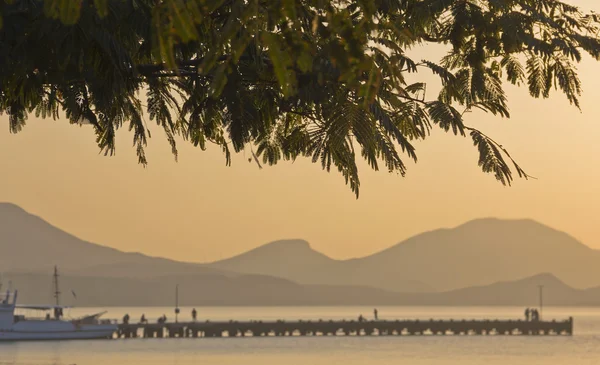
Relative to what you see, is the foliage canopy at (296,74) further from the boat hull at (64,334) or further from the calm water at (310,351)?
the boat hull at (64,334)

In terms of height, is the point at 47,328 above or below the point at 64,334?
above

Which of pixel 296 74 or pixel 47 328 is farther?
pixel 47 328

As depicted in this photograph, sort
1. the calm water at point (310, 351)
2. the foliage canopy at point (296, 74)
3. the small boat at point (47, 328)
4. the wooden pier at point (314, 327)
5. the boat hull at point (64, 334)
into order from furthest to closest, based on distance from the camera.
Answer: the wooden pier at point (314, 327)
the boat hull at point (64, 334)
the small boat at point (47, 328)
the calm water at point (310, 351)
the foliage canopy at point (296, 74)

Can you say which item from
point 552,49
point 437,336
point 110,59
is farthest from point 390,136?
point 437,336

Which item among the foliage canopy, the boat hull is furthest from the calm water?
the foliage canopy

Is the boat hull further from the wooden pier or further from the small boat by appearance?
the wooden pier

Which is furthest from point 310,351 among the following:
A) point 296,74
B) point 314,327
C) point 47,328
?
point 296,74

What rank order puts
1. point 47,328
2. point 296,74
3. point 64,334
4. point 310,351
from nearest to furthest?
point 296,74, point 310,351, point 64,334, point 47,328

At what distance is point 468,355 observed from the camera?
103m

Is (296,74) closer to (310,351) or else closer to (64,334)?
(310,351)

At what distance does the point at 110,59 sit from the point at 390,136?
8.69ft

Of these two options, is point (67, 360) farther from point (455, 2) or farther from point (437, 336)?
point (455, 2)

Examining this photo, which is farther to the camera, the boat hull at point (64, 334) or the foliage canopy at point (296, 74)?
the boat hull at point (64, 334)

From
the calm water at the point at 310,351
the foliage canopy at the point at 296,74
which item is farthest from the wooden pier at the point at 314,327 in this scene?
the foliage canopy at the point at 296,74
